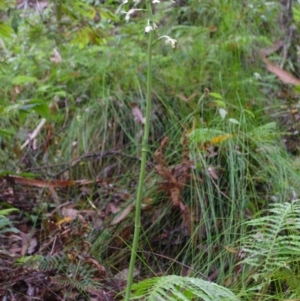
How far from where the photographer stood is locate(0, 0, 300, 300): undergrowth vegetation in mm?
2312

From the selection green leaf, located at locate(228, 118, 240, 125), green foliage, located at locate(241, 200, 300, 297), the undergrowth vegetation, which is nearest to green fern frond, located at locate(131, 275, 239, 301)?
the undergrowth vegetation

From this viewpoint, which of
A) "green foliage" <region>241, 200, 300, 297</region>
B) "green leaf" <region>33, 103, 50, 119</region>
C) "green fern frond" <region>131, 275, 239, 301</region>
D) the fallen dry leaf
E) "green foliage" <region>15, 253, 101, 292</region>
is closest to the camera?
"green fern frond" <region>131, 275, 239, 301</region>

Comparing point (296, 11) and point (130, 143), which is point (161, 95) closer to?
point (130, 143)

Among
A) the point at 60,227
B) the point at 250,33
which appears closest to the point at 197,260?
the point at 60,227

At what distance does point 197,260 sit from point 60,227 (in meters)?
0.67

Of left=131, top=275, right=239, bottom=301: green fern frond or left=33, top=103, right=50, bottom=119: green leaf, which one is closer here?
left=131, top=275, right=239, bottom=301: green fern frond

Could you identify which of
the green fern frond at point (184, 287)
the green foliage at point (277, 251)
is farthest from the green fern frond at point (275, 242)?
the green fern frond at point (184, 287)

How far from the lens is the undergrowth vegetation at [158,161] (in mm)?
2312

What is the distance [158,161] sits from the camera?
112 inches

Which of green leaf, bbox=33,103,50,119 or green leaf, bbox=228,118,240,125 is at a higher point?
green leaf, bbox=33,103,50,119

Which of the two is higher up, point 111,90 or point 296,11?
point 296,11

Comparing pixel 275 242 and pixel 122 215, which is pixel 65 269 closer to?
pixel 122 215

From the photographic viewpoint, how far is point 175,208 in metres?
2.92

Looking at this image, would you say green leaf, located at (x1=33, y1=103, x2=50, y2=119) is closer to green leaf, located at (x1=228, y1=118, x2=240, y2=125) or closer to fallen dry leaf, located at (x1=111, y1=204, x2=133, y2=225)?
fallen dry leaf, located at (x1=111, y1=204, x2=133, y2=225)
